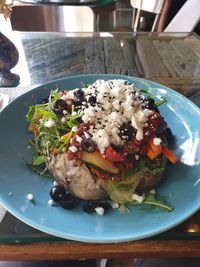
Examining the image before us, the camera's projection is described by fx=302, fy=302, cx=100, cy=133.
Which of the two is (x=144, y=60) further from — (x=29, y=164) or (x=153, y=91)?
(x=29, y=164)

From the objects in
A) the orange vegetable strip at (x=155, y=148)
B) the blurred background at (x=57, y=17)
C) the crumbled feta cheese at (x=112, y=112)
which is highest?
the crumbled feta cheese at (x=112, y=112)

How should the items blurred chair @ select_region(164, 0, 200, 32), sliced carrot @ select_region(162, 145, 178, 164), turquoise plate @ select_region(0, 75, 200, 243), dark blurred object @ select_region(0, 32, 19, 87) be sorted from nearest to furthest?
turquoise plate @ select_region(0, 75, 200, 243)
sliced carrot @ select_region(162, 145, 178, 164)
dark blurred object @ select_region(0, 32, 19, 87)
blurred chair @ select_region(164, 0, 200, 32)

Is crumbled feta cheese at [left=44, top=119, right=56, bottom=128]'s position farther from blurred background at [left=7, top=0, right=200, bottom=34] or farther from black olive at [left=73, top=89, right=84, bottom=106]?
blurred background at [left=7, top=0, right=200, bottom=34]

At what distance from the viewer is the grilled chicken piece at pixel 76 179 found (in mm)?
559

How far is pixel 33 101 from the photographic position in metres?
0.79

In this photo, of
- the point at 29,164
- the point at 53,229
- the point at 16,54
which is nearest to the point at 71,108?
the point at 29,164

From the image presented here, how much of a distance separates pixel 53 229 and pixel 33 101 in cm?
40

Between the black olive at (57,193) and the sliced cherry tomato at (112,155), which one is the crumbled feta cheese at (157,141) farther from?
the black olive at (57,193)

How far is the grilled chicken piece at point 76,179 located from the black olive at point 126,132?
0.09 metres

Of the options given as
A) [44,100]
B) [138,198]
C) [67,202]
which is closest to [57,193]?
[67,202]

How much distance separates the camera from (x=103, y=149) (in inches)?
21.8

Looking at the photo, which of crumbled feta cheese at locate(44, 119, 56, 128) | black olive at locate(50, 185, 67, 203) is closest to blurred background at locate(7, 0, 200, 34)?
crumbled feta cheese at locate(44, 119, 56, 128)

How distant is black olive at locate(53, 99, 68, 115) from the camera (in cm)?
65

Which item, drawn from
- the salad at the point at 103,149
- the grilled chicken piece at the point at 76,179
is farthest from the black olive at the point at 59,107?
the grilled chicken piece at the point at 76,179
